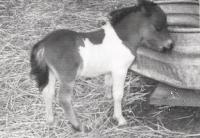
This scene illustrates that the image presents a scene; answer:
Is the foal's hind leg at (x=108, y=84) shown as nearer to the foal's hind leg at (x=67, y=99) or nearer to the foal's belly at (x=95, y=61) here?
the foal's belly at (x=95, y=61)

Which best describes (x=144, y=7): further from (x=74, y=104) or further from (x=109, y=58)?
(x=74, y=104)

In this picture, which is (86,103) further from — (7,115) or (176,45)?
(176,45)

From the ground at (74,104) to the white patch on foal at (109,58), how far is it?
35cm

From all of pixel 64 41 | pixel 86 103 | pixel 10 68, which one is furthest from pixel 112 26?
pixel 10 68

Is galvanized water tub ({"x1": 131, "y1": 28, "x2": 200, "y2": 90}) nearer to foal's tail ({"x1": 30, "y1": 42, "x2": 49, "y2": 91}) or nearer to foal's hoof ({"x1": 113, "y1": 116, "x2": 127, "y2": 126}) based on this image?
foal's hoof ({"x1": 113, "y1": 116, "x2": 127, "y2": 126})

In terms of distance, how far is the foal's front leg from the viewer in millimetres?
3943

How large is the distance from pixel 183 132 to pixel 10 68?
2.03m

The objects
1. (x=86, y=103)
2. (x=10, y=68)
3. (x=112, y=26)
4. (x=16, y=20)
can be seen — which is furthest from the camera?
(x=16, y=20)

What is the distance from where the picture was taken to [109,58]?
389 cm

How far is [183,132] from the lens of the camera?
12.9ft

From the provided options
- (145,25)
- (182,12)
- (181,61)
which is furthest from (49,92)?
(182,12)

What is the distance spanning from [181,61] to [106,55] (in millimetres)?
672

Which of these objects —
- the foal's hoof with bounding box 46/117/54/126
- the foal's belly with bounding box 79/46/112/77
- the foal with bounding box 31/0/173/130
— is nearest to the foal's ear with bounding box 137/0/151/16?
the foal with bounding box 31/0/173/130

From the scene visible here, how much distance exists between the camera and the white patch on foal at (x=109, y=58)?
380 cm
